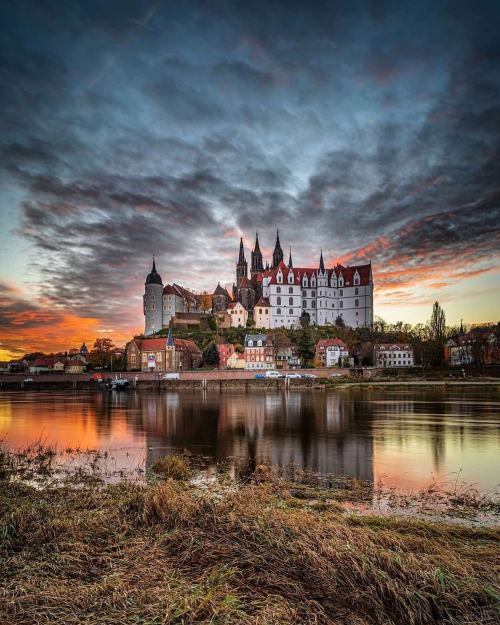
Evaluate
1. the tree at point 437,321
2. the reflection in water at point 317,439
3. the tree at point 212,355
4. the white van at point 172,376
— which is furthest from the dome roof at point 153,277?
the reflection in water at point 317,439

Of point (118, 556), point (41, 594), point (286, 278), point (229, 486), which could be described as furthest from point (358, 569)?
point (286, 278)

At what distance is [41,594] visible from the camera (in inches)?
167

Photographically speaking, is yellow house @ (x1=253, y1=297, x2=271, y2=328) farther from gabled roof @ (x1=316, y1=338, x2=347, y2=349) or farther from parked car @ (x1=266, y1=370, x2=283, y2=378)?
parked car @ (x1=266, y1=370, x2=283, y2=378)

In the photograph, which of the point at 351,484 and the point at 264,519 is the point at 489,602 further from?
the point at 351,484

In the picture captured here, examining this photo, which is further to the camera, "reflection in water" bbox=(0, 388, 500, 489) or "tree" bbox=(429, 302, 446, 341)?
"tree" bbox=(429, 302, 446, 341)

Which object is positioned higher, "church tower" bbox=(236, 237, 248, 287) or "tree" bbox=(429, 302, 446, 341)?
"church tower" bbox=(236, 237, 248, 287)

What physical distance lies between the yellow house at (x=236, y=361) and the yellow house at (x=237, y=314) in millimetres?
22317

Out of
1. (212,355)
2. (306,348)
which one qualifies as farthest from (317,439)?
(306,348)

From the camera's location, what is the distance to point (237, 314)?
125438 mm

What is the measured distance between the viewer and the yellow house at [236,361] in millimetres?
101875

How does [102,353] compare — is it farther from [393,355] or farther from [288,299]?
[393,355]

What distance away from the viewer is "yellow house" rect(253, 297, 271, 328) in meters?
124

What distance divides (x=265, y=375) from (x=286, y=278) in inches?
1632

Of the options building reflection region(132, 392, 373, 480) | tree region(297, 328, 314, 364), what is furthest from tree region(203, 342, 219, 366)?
building reflection region(132, 392, 373, 480)
